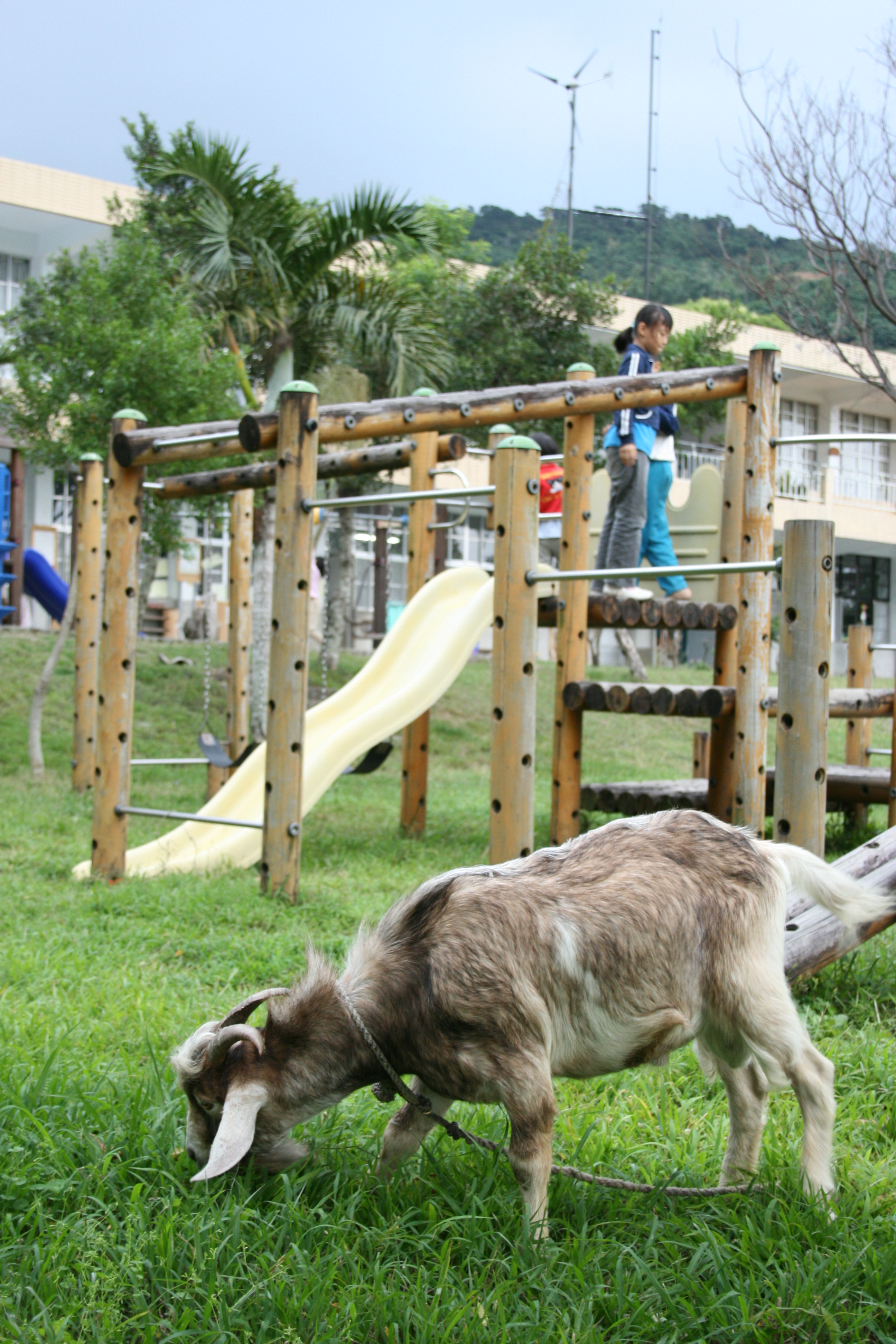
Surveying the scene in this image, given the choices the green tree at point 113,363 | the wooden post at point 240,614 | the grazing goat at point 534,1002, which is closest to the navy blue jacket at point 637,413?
the wooden post at point 240,614

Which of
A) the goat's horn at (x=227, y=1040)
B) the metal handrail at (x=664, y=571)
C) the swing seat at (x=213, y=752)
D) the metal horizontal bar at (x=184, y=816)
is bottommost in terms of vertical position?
the metal horizontal bar at (x=184, y=816)

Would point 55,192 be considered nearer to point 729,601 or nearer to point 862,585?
point 729,601

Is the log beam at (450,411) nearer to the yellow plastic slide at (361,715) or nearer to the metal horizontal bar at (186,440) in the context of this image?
the metal horizontal bar at (186,440)

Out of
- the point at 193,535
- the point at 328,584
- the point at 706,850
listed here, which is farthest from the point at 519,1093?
the point at 193,535

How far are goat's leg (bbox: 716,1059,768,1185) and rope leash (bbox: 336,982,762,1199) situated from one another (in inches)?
1.9

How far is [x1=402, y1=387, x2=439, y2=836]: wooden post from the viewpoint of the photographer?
26.0ft

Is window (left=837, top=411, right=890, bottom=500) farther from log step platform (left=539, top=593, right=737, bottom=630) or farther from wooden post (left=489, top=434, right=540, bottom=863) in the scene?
wooden post (left=489, top=434, right=540, bottom=863)

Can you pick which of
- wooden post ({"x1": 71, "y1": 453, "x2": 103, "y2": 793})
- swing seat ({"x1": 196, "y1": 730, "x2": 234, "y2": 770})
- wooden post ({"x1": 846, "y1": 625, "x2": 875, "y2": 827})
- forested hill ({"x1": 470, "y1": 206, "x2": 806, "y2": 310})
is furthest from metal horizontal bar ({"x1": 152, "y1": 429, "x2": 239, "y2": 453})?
forested hill ({"x1": 470, "y1": 206, "x2": 806, "y2": 310})

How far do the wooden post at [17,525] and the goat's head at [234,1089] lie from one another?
13895 mm

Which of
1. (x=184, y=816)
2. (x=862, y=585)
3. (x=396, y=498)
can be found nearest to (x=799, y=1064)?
(x=396, y=498)

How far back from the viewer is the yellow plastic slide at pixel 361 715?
6895 millimetres

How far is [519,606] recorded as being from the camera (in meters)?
4.88

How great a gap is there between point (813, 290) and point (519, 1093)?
61.2ft

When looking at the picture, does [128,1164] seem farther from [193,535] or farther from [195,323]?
[193,535]
